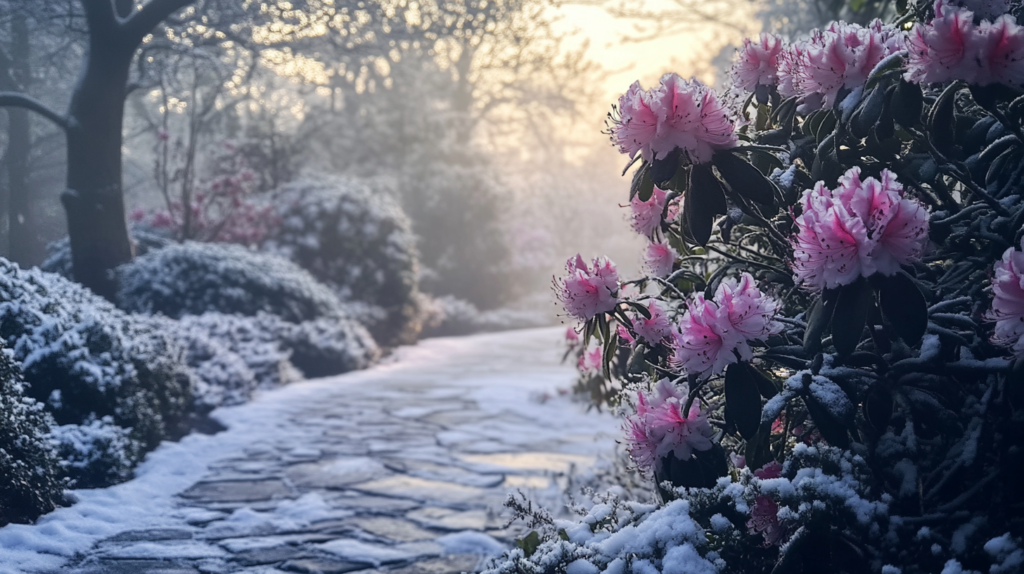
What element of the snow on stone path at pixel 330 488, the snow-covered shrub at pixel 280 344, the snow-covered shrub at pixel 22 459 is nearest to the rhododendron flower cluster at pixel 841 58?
the snow on stone path at pixel 330 488

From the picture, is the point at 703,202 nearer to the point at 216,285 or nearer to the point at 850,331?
the point at 850,331

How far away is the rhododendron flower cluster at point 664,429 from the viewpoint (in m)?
2.15

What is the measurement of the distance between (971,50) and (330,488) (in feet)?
12.5

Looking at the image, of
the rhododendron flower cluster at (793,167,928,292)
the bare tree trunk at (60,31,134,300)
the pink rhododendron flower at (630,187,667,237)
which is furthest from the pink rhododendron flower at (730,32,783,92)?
the bare tree trunk at (60,31,134,300)

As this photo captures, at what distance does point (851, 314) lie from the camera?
178 centimetres

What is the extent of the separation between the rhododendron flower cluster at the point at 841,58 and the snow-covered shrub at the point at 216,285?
6.97 meters

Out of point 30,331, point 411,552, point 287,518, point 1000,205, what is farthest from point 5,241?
point 1000,205

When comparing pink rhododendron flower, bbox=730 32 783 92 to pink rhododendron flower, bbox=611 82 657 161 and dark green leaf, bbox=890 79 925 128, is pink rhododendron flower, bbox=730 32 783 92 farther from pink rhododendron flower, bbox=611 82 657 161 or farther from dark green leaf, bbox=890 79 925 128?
pink rhododendron flower, bbox=611 82 657 161

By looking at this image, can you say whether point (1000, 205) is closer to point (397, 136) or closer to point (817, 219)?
point (817, 219)

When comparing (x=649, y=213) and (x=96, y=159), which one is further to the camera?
(x=96, y=159)

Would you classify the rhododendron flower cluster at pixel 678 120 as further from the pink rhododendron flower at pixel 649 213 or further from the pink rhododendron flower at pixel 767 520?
the pink rhododendron flower at pixel 767 520

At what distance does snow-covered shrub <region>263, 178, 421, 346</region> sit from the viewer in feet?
39.1

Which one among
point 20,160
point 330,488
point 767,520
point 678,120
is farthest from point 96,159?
point 767,520

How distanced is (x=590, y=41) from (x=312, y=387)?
754 inches
